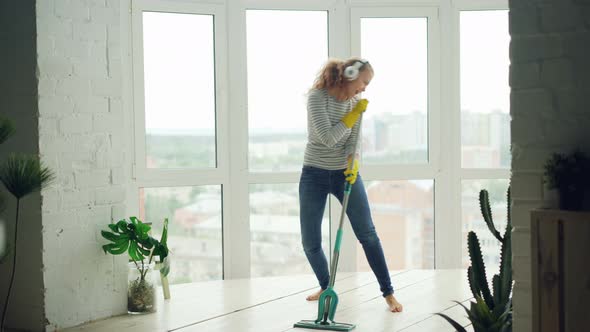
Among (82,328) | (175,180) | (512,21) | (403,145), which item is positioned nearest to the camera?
(512,21)

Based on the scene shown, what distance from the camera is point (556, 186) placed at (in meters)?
2.04

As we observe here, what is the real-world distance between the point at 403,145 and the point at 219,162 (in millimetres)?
1197

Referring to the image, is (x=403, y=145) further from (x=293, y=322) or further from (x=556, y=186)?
(x=556, y=186)

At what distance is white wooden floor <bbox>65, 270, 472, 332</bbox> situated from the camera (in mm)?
3334

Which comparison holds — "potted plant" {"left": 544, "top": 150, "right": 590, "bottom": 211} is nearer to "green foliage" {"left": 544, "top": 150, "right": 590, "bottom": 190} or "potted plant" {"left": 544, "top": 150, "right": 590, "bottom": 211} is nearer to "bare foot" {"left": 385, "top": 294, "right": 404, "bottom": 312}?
"green foliage" {"left": 544, "top": 150, "right": 590, "bottom": 190}

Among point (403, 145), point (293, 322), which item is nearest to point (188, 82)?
point (403, 145)

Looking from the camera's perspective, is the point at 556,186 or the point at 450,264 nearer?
the point at 556,186

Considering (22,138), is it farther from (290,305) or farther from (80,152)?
(290,305)

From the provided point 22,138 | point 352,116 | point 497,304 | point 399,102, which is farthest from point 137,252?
point 399,102

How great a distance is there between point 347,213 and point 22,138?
1.51 m

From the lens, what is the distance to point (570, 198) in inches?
80.2

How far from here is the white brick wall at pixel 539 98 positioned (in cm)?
210

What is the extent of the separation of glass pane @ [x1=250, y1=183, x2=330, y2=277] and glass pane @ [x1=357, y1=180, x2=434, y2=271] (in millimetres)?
383

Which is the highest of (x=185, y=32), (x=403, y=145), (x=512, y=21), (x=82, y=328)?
(x=185, y=32)
